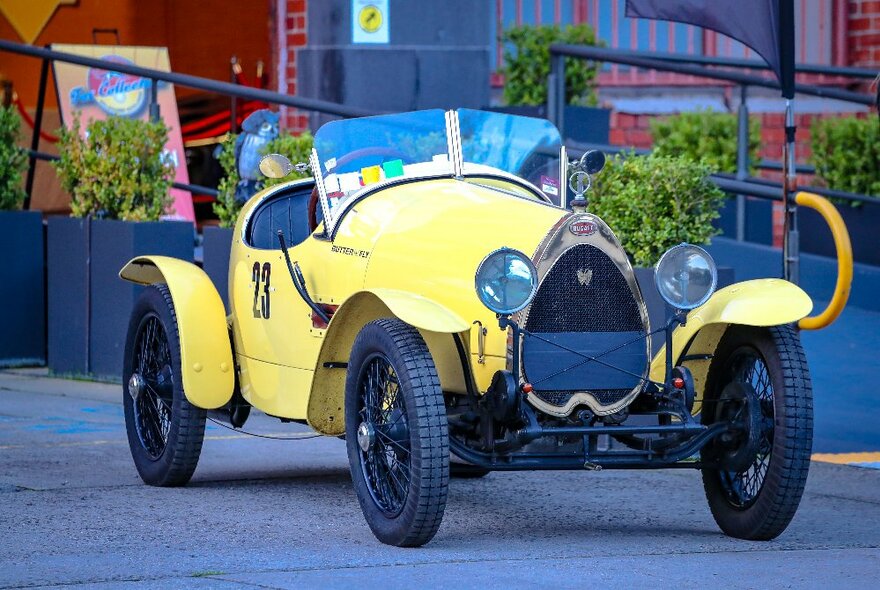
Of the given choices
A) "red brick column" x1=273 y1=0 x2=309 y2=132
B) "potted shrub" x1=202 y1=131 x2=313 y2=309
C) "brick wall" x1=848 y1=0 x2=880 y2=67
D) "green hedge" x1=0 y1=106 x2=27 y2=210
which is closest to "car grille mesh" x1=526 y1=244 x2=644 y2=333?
"potted shrub" x1=202 y1=131 x2=313 y2=309

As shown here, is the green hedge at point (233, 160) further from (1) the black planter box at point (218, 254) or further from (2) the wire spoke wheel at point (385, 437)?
(2) the wire spoke wheel at point (385, 437)

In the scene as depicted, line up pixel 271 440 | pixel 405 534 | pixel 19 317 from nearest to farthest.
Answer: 1. pixel 405 534
2. pixel 271 440
3. pixel 19 317

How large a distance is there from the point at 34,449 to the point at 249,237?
5.03 feet

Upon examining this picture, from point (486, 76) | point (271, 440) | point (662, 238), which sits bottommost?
point (271, 440)

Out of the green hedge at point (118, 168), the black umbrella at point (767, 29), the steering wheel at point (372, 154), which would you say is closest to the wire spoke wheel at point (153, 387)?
the steering wheel at point (372, 154)

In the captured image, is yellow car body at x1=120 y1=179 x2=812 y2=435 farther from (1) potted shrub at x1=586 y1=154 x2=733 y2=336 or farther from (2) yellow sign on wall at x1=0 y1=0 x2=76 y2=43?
(2) yellow sign on wall at x1=0 y1=0 x2=76 y2=43

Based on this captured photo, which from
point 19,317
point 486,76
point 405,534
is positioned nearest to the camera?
point 405,534

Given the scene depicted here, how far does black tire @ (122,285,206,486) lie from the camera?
7297mm

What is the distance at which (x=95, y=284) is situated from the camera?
35.3ft

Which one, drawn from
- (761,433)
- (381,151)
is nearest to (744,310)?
(761,433)

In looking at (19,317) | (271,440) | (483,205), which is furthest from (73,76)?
(483,205)

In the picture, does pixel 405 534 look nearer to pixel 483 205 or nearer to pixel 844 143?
pixel 483 205

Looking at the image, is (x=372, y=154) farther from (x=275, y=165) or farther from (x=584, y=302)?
(x=584, y=302)

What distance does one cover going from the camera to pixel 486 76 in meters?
13.2
